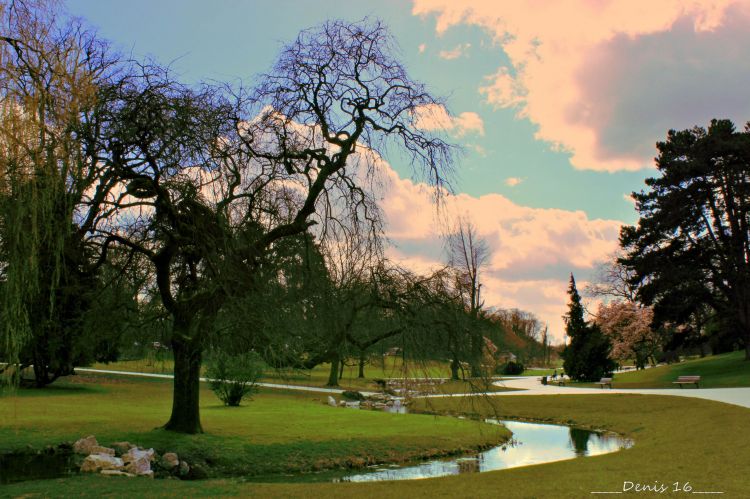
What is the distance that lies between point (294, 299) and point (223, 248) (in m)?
1.68

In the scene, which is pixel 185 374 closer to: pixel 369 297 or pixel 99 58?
pixel 369 297

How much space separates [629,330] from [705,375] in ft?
62.2

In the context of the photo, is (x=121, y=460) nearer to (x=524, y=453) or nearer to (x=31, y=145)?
(x=31, y=145)

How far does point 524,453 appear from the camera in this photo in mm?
15609

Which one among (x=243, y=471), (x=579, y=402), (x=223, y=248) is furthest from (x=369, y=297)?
(x=579, y=402)

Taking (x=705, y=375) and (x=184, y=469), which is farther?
(x=705, y=375)

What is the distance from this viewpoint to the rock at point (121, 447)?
12987mm

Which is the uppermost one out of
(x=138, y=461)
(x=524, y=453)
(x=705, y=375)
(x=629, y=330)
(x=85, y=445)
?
(x=629, y=330)

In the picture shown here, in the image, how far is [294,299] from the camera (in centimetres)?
1086

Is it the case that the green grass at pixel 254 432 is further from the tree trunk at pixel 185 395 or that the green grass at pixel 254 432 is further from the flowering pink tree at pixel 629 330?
the flowering pink tree at pixel 629 330

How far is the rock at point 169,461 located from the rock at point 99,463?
32.3 inches

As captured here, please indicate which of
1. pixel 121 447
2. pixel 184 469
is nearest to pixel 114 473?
pixel 184 469

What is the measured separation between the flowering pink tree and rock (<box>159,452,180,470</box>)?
1793 inches

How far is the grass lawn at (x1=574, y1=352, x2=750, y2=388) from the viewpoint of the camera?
29969 mm
